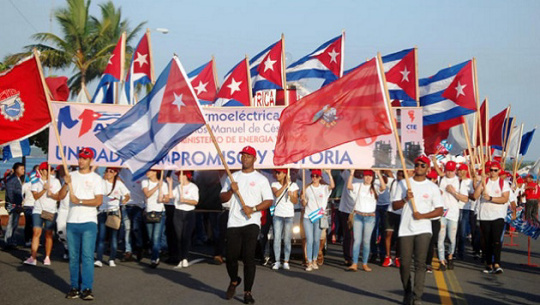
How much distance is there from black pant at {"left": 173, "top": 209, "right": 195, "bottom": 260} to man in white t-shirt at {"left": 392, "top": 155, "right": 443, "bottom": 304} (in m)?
4.95

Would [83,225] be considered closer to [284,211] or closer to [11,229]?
[284,211]

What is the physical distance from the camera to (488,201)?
44.4ft

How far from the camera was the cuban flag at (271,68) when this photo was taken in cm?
1609

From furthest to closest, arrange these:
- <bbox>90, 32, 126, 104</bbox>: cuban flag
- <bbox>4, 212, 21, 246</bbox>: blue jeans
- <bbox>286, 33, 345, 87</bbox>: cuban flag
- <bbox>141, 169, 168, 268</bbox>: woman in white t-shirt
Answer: <bbox>286, 33, 345, 87</bbox>: cuban flag → <bbox>90, 32, 126, 104</bbox>: cuban flag → <bbox>4, 212, 21, 246</bbox>: blue jeans → <bbox>141, 169, 168, 268</bbox>: woman in white t-shirt

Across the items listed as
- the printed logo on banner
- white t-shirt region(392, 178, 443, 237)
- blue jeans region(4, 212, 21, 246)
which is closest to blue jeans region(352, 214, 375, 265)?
white t-shirt region(392, 178, 443, 237)

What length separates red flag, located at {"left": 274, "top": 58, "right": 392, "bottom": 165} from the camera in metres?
10.2

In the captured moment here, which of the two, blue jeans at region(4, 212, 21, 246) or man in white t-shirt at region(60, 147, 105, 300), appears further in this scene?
blue jeans at region(4, 212, 21, 246)

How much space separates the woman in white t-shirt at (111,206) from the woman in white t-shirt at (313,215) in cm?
Answer: 320

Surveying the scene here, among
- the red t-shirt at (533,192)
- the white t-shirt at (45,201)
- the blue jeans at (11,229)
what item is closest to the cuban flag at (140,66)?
the white t-shirt at (45,201)

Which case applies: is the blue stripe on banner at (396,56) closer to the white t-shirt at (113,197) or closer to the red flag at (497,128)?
the white t-shirt at (113,197)

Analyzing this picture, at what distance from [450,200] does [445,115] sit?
9.24 ft

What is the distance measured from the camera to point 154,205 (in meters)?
13.6

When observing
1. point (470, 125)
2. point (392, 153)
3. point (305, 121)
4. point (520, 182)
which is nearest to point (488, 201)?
point (392, 153)

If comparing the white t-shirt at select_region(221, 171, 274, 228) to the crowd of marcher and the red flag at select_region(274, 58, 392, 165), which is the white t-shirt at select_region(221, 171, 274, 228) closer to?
the red flag at select_region(274, 58, 392, 165)
